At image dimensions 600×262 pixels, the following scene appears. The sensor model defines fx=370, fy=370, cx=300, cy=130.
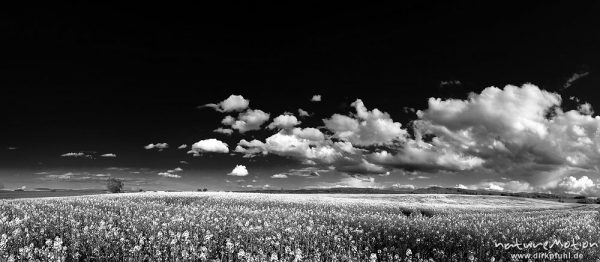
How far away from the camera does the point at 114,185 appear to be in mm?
111188

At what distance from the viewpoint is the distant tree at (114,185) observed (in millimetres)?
111250

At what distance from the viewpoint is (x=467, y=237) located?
1121 cm

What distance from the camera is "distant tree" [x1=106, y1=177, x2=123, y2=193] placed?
11125 centimetres

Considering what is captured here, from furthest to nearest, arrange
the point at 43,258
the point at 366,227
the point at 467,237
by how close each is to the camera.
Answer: the point at 366,227 → the point at 467,237 → the point at 43,258

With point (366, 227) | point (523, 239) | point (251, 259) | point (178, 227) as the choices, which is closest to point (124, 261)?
point (251, 259)

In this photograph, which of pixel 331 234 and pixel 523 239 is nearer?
pixel 331 234

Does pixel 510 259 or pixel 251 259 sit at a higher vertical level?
pixel 251 259

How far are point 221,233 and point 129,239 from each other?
2628 mm

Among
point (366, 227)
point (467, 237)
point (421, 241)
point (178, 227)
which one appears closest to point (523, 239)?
point (467, 237)

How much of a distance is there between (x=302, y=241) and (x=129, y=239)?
453 cm

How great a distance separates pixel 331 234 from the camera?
10859 millimetres

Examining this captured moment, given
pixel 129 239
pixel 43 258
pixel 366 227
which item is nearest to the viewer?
pixel 43 258

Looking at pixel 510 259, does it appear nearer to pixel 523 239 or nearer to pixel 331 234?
pixel 523 239

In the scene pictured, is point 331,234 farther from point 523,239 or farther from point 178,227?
point 523,239
